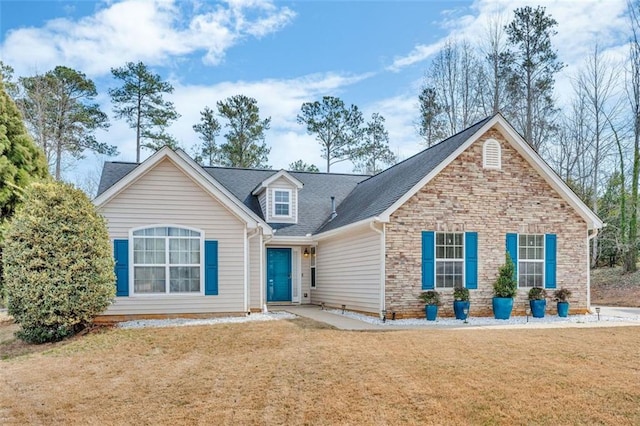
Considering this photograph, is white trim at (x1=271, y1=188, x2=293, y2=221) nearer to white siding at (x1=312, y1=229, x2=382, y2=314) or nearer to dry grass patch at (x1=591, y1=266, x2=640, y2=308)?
white siding at (x1=312, y1=229, x2=382, y2=314)

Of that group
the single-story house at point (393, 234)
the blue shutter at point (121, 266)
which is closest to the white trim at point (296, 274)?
the single-story house at point (393, 234)

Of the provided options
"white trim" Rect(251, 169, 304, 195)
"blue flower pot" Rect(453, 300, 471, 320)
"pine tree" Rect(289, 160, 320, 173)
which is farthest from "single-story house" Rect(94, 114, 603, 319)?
"pine tree" Rect(289, 160, 320, 173)

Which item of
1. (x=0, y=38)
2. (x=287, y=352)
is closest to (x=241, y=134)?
(x=0, y=38)

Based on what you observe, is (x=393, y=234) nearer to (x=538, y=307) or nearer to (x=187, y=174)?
(x=538, y=307)

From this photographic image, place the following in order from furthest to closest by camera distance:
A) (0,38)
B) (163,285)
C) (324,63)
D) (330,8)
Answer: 1. (324,63)
2. (0,38)
3. (330,8)
4. (163,285)

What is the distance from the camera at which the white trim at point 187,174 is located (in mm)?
12055

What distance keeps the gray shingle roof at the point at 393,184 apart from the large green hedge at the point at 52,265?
6824 millimetres

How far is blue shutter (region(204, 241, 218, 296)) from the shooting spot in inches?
500

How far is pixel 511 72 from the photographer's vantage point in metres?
26.7

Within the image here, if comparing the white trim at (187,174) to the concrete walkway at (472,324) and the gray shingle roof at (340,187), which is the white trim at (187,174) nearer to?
the gray shingle roof at (340,187)

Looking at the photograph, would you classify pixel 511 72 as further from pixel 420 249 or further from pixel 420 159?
pixel 420 249

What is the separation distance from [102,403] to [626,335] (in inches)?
376

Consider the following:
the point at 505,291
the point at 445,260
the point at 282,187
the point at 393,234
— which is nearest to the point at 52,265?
the point at 393,234

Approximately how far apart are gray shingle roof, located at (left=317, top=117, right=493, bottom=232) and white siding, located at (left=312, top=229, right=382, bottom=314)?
59cm
